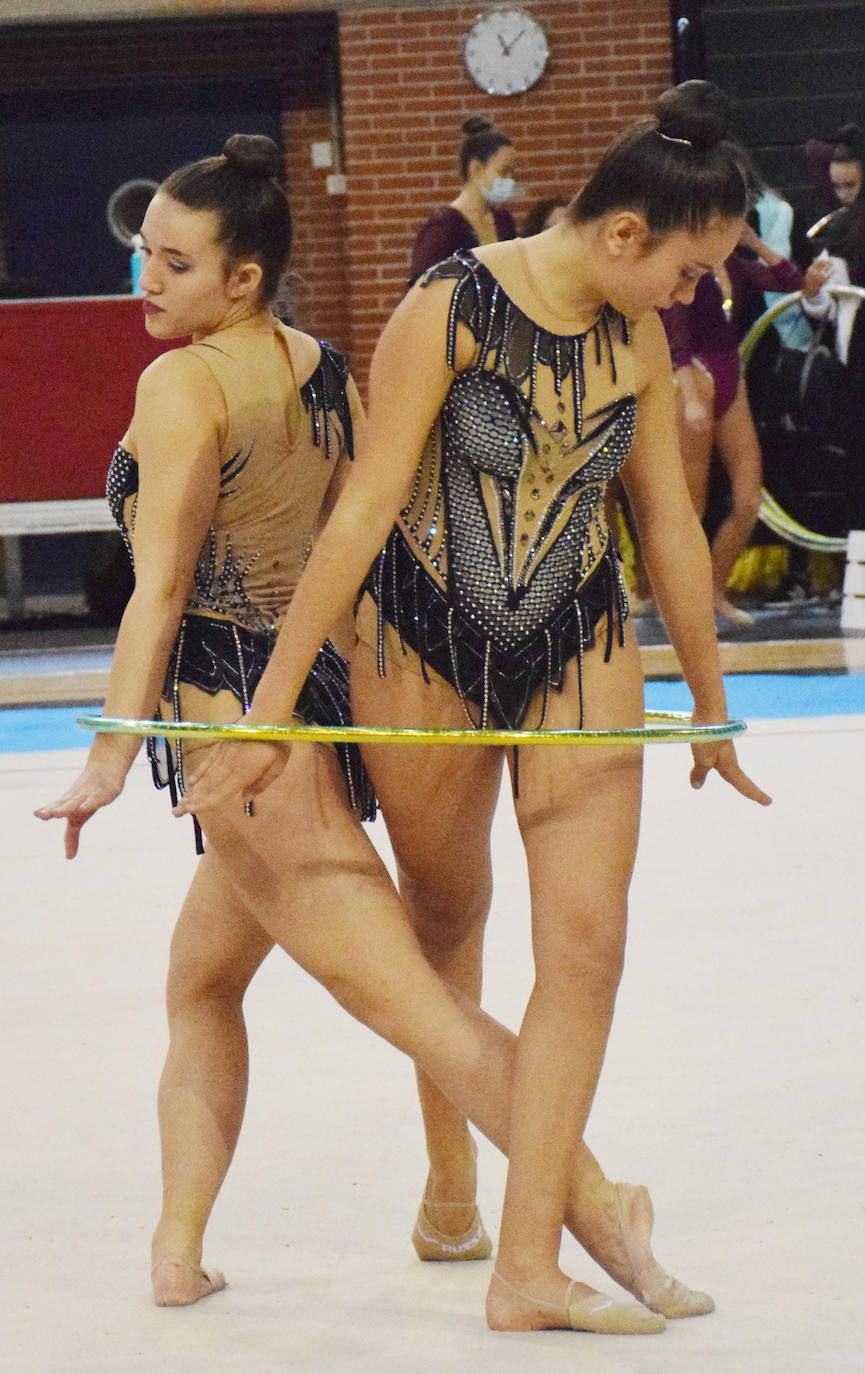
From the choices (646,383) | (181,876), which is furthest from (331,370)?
(181,876)

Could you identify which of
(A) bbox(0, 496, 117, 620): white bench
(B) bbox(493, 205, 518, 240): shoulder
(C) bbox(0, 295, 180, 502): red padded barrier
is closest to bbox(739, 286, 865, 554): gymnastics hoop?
(B) bbox(493, 205, 518, 240): shoulder

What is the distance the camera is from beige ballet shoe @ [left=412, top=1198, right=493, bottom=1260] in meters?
2.20

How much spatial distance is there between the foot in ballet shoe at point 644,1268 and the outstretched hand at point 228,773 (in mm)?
603

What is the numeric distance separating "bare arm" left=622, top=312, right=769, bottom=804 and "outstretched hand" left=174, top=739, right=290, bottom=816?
510 mm

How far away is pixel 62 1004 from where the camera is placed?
126 inches

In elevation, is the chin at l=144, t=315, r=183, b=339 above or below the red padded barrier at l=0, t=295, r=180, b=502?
above

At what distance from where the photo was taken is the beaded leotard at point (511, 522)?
193 cm

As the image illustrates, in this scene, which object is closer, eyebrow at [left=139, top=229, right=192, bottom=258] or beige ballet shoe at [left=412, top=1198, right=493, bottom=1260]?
eyebrow at [left=139, top=229, right=192, bottom=258]

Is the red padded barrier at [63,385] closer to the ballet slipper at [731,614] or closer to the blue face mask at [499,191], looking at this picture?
the blue face mask at [499,191]

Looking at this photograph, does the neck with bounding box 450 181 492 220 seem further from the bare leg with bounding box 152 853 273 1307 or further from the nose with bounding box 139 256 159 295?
the bare leg with bounding box 152 853 273 1307

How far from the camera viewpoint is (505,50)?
366 inches

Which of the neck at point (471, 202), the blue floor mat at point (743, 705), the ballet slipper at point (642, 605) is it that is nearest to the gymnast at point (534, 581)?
the blue floor mat at point (743, 705)

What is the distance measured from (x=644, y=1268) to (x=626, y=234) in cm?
109

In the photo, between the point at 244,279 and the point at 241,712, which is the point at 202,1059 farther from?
the point at 244,279
